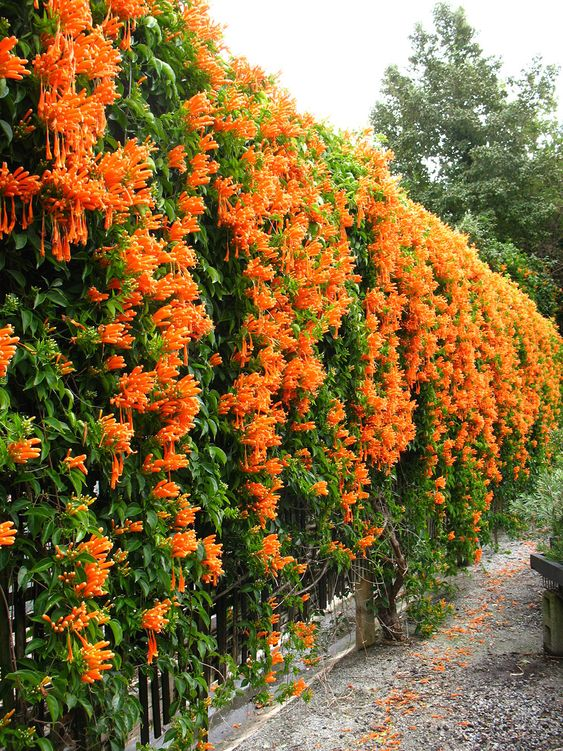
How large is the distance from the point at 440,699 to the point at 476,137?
2085 centimetres

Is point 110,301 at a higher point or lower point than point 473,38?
lower

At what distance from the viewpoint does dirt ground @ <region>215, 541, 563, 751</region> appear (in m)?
3.61

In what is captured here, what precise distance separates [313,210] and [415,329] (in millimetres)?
1849

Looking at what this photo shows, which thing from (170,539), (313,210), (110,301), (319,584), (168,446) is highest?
(313,210)

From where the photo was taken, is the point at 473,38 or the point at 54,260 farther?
the point at 473,38

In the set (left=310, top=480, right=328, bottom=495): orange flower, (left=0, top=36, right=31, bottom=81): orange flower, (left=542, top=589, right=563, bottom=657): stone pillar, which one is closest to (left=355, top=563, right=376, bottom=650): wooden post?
(left=542, top=589, right=563, bottom=657): stone pillar

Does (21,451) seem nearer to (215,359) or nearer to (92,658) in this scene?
(92,658)

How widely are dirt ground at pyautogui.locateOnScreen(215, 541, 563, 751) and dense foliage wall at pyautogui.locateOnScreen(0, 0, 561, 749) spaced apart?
1.61 ft

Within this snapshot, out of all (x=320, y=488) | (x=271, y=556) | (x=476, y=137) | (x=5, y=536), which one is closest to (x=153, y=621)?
(x=5, y=536)

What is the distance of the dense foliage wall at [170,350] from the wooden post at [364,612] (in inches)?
9.0

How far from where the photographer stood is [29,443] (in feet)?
5.69

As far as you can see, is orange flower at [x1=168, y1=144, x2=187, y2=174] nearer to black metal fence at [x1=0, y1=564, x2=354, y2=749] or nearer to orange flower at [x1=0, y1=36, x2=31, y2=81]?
orange flower at [x1=0, y1=36, x2=31, y2=81]

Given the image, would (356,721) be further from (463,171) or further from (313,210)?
(463,171)

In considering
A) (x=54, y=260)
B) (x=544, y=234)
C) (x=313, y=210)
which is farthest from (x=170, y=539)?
(x=544, y=234)
